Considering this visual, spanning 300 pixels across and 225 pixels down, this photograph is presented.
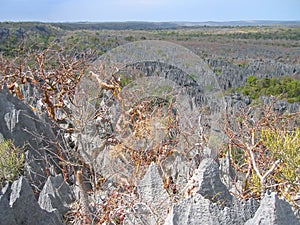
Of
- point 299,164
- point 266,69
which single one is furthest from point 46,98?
point 266,69

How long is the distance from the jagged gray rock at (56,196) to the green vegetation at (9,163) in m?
0.37

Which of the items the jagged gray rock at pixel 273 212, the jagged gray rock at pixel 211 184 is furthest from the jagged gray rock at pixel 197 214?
the jagged gray rock at pixel 211 184

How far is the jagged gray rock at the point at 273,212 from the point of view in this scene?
136 cm

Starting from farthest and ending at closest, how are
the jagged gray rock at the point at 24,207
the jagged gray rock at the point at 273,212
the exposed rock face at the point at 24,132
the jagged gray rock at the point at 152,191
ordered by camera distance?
1. the exposed rock face at the point at 24,132
2. the jagged gray rock at the point at 152,191
3. the jagged gray rock at the point at 24,207
4. the jagged gray rock at the point at 273,212

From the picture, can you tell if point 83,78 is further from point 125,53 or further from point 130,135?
point 130,135

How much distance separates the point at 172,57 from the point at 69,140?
4.62 feet

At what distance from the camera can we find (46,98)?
4.70 meters

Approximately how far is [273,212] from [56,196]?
173 centimetres

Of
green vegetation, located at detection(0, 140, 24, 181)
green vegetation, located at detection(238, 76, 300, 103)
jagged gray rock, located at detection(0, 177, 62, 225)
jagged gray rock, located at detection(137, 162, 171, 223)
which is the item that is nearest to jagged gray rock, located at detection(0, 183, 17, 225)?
jagged gray rock, located at detection(0, 177, 62, 225)

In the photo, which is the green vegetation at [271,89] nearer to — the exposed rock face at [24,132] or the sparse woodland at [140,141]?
the sparse woodland at [140,141]

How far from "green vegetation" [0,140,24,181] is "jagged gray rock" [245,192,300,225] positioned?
6.77 ft

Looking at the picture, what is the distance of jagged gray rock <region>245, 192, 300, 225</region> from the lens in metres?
1.36

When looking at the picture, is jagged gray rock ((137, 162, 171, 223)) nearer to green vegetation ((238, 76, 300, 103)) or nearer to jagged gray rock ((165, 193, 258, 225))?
jagged gray rock ((165, 193, 258, 225))

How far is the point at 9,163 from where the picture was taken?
3025 millimetres
